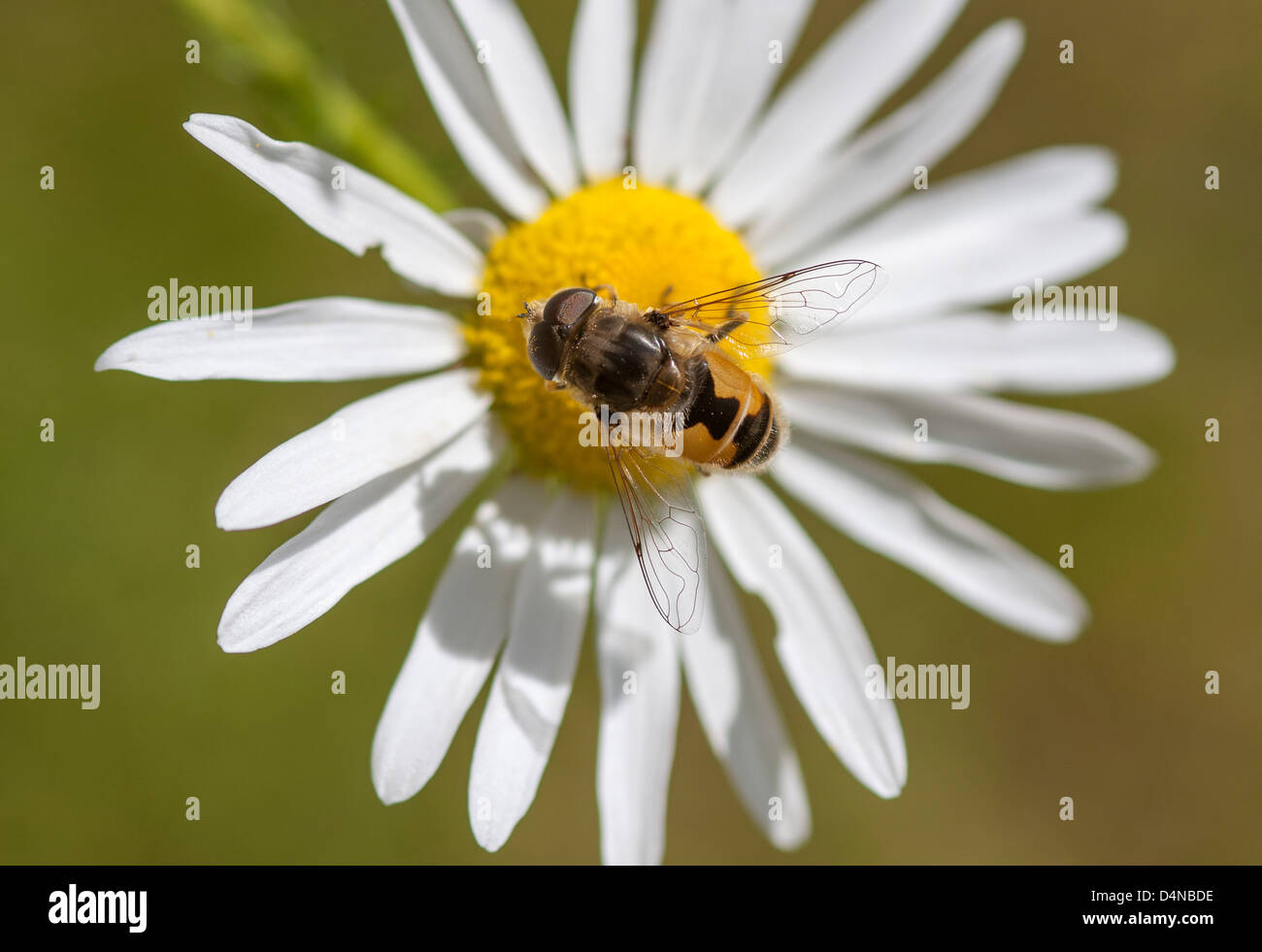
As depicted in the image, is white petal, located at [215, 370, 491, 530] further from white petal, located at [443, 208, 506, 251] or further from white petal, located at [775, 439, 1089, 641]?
white petal, located at [775, 439, 1089, 641]

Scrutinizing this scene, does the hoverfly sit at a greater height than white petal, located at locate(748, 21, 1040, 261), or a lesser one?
lesser

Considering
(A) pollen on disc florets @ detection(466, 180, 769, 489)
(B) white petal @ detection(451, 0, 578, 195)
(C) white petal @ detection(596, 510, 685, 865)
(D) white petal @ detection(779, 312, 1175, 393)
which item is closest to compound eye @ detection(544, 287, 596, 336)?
(A) pollen on disc florets @ detection(466, 180, 769, 489)

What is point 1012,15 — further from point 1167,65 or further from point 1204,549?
point 1204,549

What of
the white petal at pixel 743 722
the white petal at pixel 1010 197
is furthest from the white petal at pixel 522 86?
the white petal at pixel 743 722

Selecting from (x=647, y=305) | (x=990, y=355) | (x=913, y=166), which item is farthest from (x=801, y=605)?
(x=913, y=166)

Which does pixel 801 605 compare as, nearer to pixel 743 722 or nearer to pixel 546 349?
pixel 743 722

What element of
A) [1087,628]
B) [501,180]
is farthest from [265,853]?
[1087,628]

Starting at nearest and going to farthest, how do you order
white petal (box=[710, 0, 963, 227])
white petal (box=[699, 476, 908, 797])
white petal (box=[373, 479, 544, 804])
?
white petal (box=[373, 479, 544, 804]) < white petal (box=[699, 476, 908, 797]) < white petal (box=[710, 0, 963, 227])
